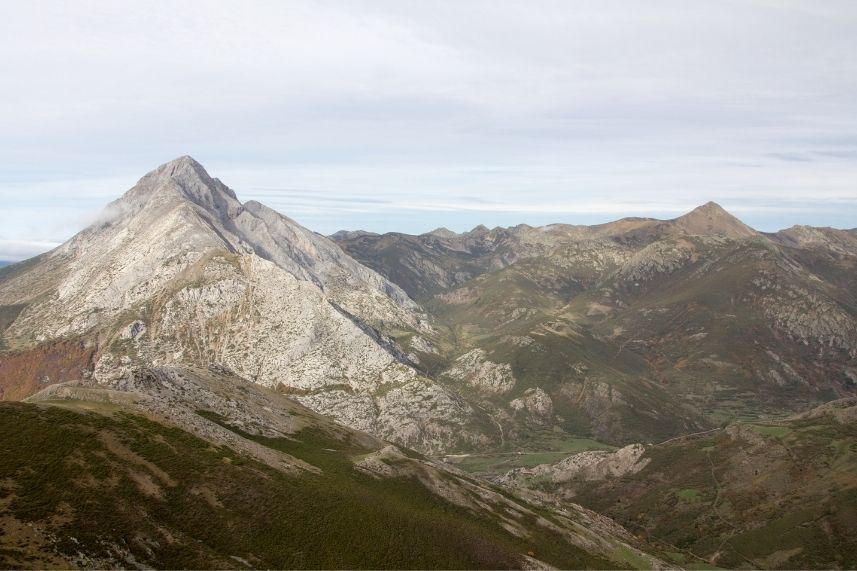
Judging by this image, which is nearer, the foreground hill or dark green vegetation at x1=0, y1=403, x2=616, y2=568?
dark green vegetation at x1=0, y1=403, x2=616, y2=568

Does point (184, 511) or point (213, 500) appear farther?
point (213, 500)

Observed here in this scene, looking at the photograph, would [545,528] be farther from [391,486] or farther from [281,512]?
[281,512]

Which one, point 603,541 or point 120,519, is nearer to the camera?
point 120,519

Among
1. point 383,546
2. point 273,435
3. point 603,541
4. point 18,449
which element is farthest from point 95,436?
point 603,541

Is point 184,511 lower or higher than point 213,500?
higher
